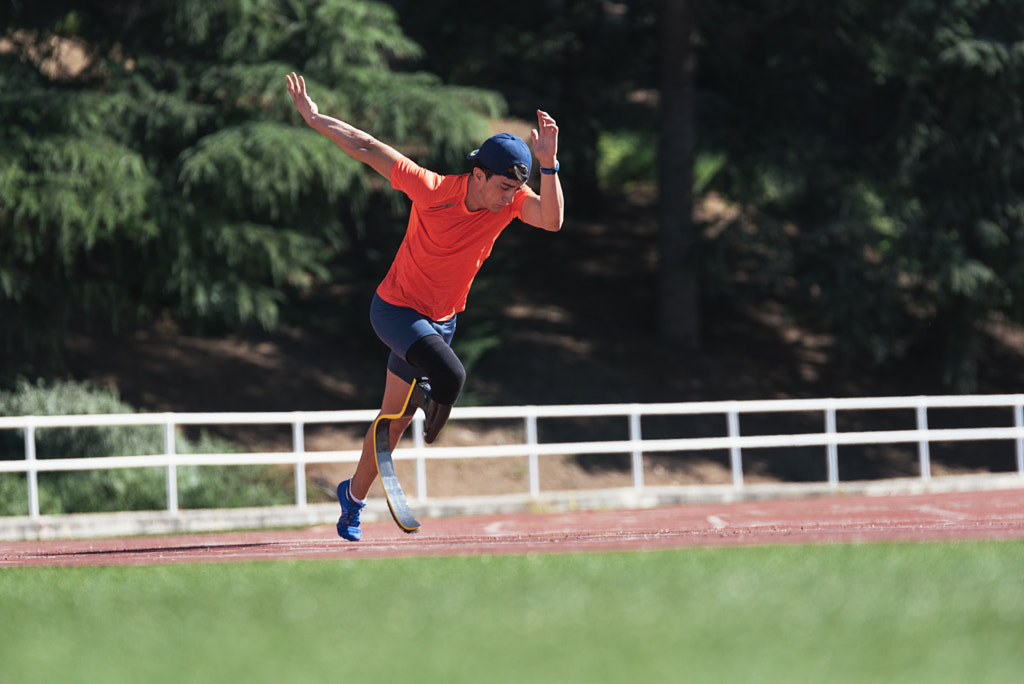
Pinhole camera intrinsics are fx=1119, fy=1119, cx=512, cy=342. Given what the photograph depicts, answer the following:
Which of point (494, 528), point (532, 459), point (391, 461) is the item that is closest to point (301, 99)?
point (391, 461)

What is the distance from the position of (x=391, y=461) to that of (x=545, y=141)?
2.01 m

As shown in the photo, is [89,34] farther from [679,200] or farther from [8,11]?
[679,200]

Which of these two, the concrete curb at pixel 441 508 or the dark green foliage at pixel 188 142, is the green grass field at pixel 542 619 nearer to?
the concrete curb at pixel 441 508

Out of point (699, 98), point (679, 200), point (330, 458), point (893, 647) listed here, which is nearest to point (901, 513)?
point (893, 647)

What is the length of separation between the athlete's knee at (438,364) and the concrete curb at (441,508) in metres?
4.76

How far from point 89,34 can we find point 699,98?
11.8 meters

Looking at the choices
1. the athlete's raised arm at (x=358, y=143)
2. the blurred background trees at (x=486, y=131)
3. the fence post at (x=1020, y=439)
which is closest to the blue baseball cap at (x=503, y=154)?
the athlete's raised arm at (x=358, y=143)

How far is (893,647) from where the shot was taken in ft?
11.9

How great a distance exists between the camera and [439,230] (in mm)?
5969

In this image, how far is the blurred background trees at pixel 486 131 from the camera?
14.4 m

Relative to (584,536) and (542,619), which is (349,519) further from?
(542,619)

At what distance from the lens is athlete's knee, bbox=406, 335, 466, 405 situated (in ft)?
19.5

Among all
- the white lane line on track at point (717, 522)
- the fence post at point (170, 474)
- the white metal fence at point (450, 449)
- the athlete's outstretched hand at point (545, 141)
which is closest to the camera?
the athlete's outstretched hand at point (545, 141)

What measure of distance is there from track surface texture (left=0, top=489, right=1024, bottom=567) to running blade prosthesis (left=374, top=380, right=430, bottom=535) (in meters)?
0.17
